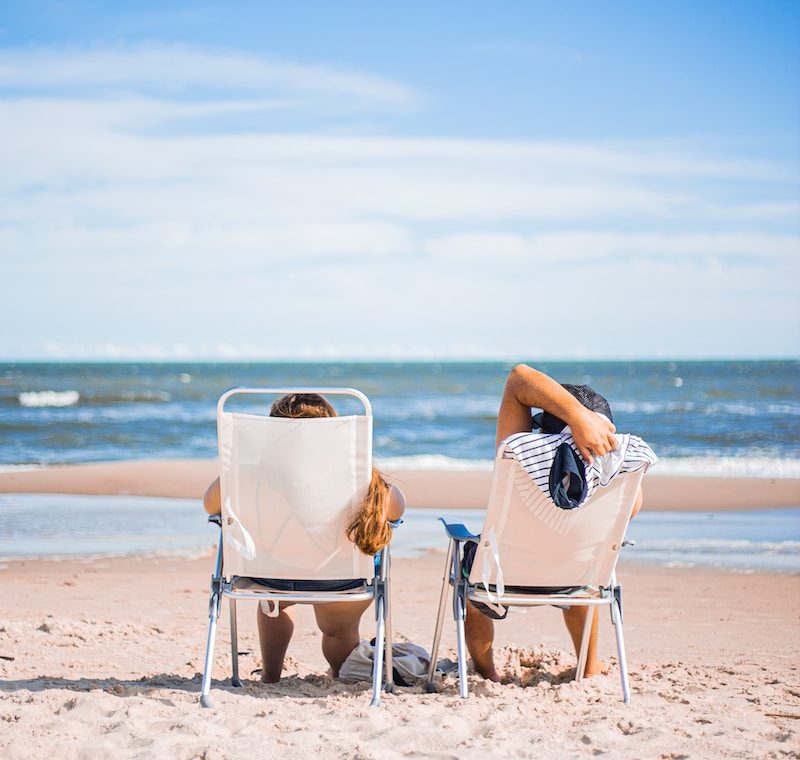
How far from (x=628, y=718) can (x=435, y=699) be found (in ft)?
2.46

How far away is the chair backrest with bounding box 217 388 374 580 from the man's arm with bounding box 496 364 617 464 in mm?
580

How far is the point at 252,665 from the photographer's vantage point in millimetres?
4656

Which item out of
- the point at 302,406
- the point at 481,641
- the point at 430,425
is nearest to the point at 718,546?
the point at 481,641

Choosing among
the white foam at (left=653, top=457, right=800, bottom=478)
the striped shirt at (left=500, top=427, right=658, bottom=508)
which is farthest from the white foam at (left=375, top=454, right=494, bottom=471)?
the striped shirt at (left=500, top=427, right=658, bottom=508)

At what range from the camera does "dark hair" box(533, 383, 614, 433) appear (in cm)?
387

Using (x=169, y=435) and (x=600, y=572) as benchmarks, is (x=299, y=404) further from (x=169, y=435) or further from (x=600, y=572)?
(x=169, y=435)

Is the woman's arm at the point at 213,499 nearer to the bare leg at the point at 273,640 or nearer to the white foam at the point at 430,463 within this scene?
the bare leg at the point at 273,640

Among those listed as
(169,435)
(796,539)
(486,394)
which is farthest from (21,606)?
(486,394)

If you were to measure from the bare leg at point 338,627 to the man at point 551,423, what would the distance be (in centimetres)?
49

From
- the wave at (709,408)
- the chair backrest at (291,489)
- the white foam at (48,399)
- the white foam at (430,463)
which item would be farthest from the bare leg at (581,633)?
the white foam at (48,399)

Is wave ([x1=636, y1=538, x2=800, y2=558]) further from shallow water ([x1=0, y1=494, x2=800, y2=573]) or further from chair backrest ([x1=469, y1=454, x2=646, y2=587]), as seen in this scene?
chair backrest ([x1=469, y1=454, x2=646, y2=587])

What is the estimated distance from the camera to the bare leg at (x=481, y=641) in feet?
13.7

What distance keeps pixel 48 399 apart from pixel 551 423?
103 ft

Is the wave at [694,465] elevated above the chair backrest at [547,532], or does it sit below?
below
